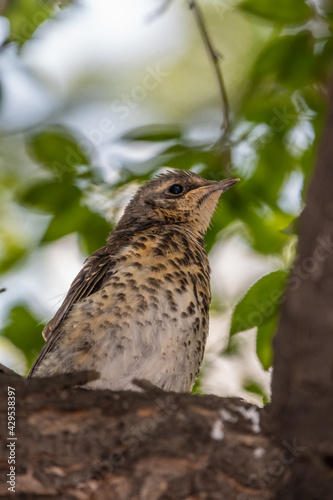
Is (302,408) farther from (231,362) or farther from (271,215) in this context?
(231,362)

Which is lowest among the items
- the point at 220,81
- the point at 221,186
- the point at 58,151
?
the point at 221,186

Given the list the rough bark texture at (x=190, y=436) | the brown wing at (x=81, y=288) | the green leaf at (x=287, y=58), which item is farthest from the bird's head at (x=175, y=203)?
the rough bark texture at (x=190, y=436)

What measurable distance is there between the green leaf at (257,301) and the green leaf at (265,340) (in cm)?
5

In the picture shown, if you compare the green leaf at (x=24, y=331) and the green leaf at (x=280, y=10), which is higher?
the green leaf at (x=280, y=10)

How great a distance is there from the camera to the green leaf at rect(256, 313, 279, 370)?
237 centimetres

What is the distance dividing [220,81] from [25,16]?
0.87 metres

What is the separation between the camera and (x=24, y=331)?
9.89 feet

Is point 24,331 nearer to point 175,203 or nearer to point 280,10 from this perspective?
point 175,203

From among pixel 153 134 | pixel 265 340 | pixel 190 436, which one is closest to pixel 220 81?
pixel 153 134

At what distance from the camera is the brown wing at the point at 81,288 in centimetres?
276

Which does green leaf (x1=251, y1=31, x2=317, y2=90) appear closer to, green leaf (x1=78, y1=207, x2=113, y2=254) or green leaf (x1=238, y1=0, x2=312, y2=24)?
green leaf (x1=238, y1=0, x2=312, y2=24)

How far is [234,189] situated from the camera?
3012mm

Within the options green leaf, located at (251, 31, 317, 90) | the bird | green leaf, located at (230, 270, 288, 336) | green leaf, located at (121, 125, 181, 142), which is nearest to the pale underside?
the bird

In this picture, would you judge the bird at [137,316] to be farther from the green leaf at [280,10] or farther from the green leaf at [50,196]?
the green leaf at [280,10]
